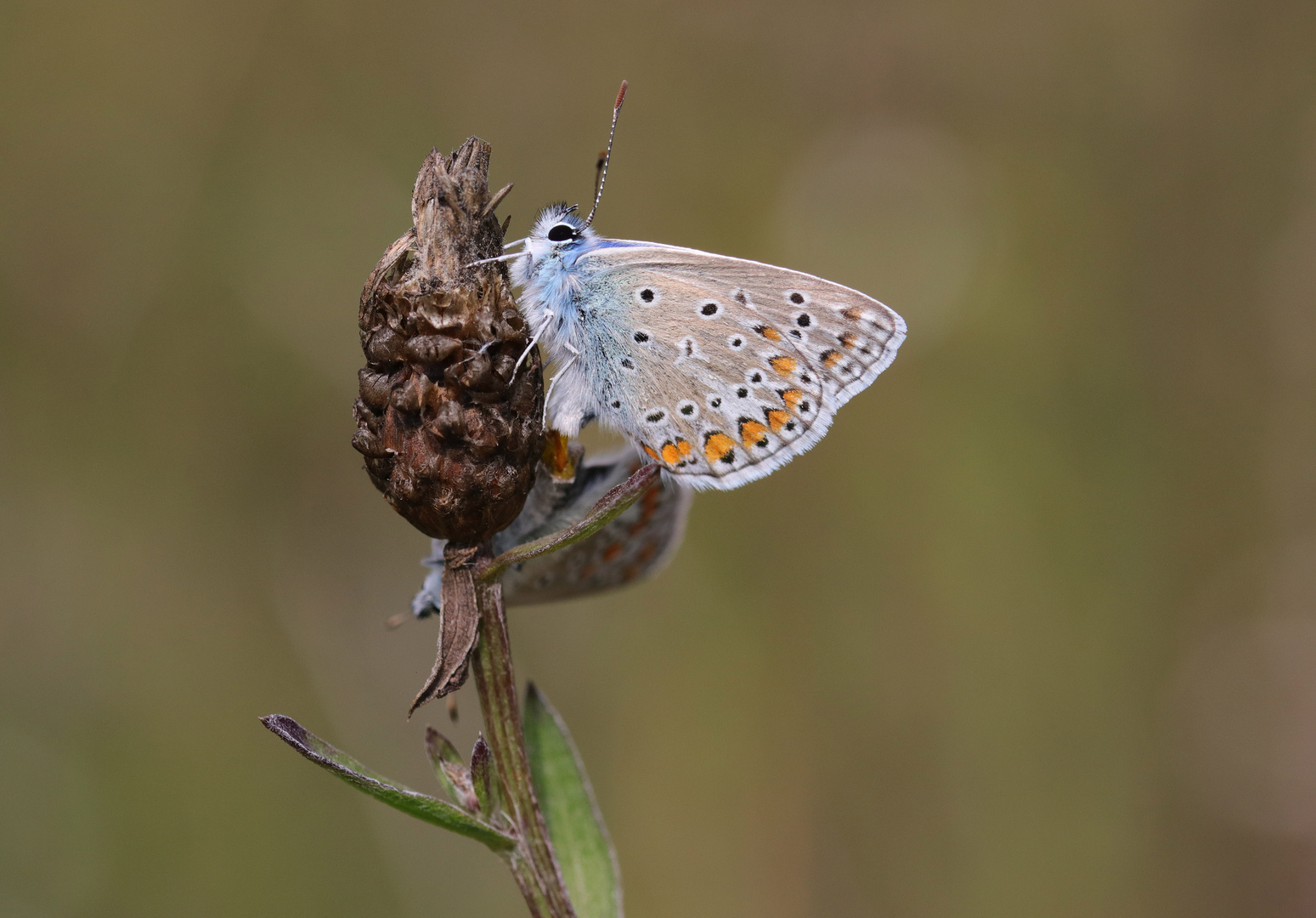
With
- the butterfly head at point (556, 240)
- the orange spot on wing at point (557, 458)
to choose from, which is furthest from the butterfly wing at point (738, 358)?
the orange spot on wing at point (557, 458)

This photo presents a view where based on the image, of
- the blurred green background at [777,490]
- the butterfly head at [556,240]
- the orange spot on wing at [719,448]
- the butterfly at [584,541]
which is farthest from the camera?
the blurred green background at [777,490]

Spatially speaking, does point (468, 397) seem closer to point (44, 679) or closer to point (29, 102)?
point (44, 679)

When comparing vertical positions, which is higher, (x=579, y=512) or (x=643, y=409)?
(x=643, y=409)

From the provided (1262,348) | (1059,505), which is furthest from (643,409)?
(1262,348)

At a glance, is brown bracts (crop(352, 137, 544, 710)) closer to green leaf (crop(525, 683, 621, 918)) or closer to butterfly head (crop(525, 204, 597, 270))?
green leaf (crop(525, 683, 621, 918))

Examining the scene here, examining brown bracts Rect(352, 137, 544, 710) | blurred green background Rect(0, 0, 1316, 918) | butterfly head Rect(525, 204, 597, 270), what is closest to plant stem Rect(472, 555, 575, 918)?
brown bracts Rect(352, 137, 544, 710)

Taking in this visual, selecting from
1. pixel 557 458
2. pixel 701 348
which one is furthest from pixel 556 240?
pixel 557 458

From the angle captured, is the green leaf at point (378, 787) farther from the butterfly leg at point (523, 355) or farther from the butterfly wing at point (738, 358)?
the butterfly wing at point (738, 358)
